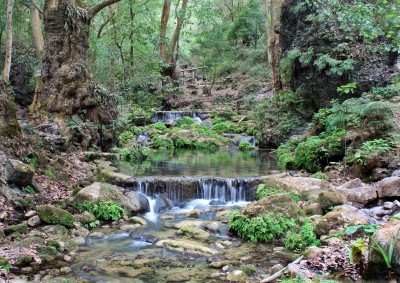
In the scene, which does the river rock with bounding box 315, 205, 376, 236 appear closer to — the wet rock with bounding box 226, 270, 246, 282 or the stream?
the stream

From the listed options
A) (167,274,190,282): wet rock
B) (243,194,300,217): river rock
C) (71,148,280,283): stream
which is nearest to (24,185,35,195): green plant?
(71,148,280,283): stream

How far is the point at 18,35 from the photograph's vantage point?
75.6 ft

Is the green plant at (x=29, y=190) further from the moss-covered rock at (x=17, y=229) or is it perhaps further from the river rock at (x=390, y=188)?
the river rock at (x=390, y=188)

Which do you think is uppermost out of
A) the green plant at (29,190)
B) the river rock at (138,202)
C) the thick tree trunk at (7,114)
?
the thick tree trunk at (7,114)

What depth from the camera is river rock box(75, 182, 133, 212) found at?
28.1ft

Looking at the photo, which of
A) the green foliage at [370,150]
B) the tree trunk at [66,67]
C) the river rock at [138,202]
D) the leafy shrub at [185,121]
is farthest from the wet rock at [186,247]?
the leafy shrub at [185,121]

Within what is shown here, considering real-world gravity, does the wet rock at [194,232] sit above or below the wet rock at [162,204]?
below

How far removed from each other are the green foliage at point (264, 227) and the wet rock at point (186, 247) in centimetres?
93

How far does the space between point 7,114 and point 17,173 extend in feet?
5.27

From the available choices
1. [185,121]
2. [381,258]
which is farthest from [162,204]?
[185,121]

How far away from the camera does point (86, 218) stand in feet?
26.2

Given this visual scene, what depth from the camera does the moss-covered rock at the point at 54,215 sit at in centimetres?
731

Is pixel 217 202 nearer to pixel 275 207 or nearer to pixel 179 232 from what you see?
pixel 179 232

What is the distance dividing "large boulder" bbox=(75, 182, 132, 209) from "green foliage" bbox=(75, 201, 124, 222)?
0.12 meters
